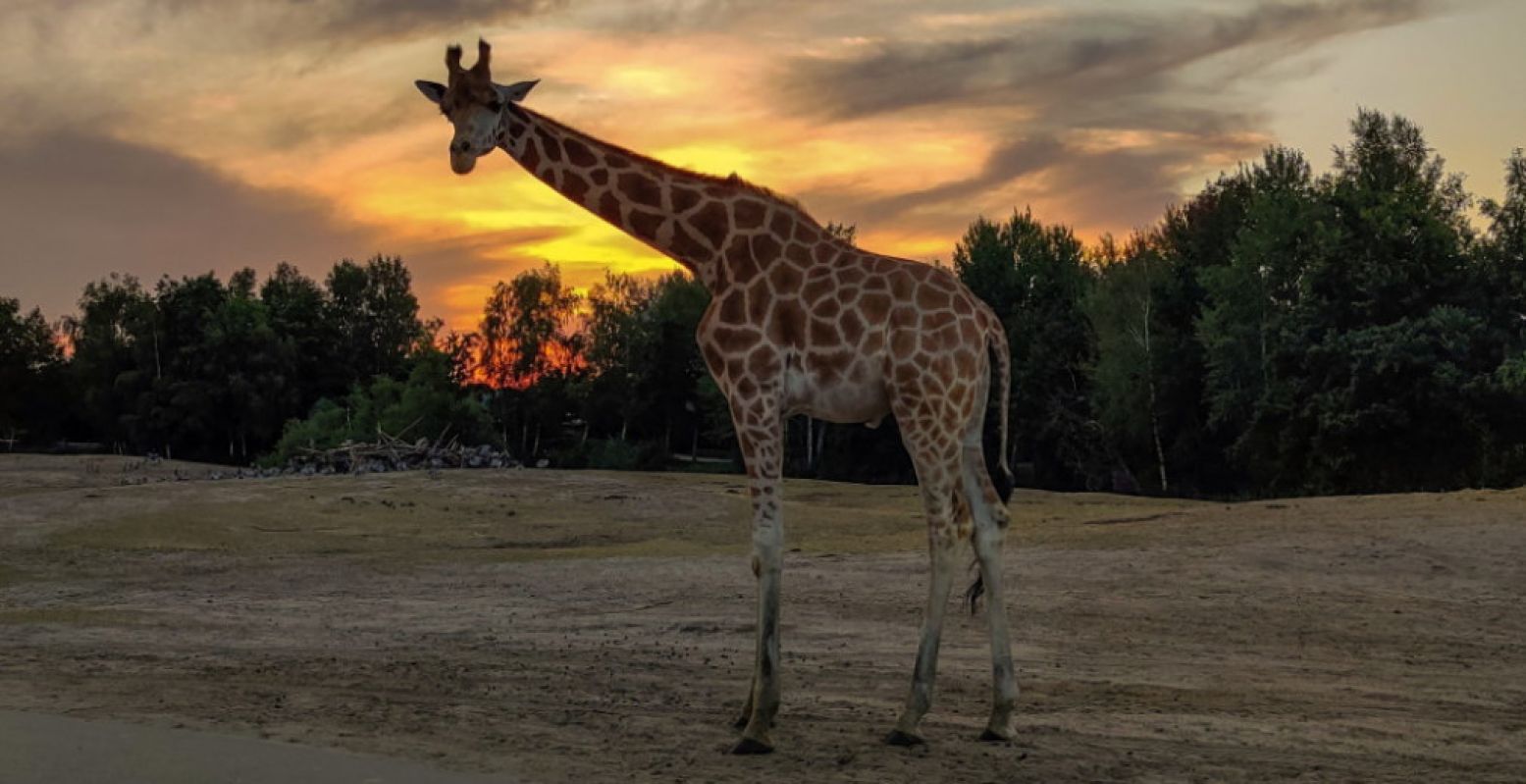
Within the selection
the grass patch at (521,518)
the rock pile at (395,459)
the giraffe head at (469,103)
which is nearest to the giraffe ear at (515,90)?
the giraffe head at (469,103)

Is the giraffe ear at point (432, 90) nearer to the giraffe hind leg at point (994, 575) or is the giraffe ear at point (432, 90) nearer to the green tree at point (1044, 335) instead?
the giraffe hind leg at point (994, 575)

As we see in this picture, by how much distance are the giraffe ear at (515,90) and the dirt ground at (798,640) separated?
4.87 metres

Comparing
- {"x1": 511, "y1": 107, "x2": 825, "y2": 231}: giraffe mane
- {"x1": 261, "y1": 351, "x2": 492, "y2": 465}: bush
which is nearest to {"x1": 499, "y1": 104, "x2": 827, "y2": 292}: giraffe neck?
{"x1": 511, "y1": 107, "x2": 825, "y2": 231}: giraffe mane

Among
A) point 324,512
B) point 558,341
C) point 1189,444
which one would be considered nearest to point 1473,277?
point 1189,444

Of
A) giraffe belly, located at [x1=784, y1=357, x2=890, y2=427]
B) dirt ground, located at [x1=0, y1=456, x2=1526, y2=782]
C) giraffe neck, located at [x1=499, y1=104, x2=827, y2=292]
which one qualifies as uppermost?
giraffe neck, located at [x1=499, y1=104, x2=827, y2=292]

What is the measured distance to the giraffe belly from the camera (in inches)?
405

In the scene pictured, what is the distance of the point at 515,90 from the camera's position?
1112 cm

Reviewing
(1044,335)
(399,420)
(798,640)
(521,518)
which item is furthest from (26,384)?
(798,640)

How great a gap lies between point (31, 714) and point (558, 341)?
82.7 meters

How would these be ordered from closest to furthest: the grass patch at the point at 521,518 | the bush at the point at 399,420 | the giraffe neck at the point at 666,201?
the giraffe neck at the point at 666,201 → the grass patch at the point at 521,518 → the bush at the point at 399,420

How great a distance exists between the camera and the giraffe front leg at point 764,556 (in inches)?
380

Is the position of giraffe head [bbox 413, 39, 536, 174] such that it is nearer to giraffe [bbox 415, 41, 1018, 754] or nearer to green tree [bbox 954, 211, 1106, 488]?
giraffe [bbox 415, 41, 1018, 754]

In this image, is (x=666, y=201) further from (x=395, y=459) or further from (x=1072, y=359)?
(x=1072, y=359)

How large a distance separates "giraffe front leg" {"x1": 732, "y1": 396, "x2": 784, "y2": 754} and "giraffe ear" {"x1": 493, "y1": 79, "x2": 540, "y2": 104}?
3222 millimetres
